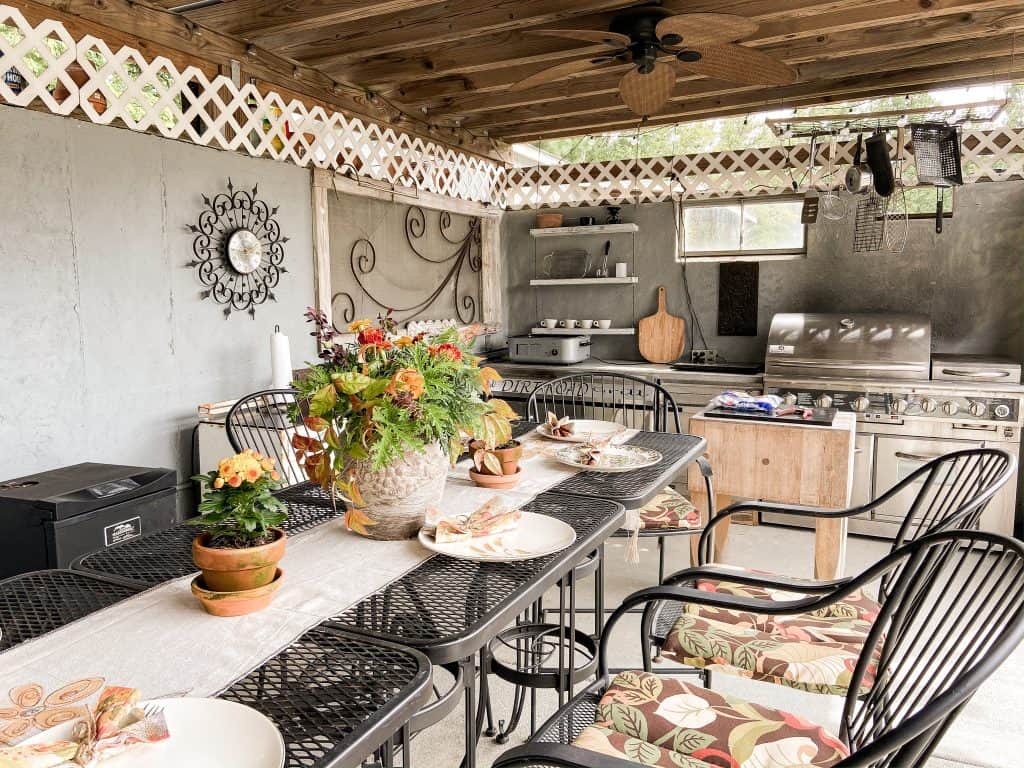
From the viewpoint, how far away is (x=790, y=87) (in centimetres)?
438

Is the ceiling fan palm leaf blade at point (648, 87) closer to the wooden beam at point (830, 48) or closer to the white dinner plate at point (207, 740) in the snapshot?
the wooden beam at point (830, 48)

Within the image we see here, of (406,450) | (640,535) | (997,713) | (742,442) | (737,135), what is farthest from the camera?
(737,135)

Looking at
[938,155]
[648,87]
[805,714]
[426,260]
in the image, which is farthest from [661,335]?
[805,714]

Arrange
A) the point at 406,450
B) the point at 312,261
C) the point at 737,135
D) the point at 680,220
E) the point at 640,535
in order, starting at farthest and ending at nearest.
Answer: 1. the point at 737,135
2. the point at 680,220
3. the point at 312,261
4. the point at 640,535
5. the point at 406,450

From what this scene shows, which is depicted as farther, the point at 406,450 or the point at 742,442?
the point at 742,442

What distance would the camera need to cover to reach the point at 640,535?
8.57ft

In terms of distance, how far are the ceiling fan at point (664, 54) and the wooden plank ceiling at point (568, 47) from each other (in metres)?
0.35

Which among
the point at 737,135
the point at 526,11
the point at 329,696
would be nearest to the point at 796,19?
the point at 526,11

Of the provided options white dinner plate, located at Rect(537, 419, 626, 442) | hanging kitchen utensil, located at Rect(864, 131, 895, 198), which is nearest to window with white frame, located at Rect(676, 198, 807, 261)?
hanging kitchen utensil, located at Rect(864, 131, 895, 198)

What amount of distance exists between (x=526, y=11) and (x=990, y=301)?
127 inches

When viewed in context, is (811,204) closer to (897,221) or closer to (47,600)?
(897,221)

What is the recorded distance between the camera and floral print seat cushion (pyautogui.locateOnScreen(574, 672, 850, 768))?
1.30 metres

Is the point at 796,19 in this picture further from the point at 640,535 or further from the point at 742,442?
the point at 640,535

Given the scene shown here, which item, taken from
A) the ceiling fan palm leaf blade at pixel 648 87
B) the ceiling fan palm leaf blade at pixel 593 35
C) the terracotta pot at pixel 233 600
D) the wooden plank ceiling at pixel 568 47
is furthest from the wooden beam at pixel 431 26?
the terracotta pot at pixel 233 600
